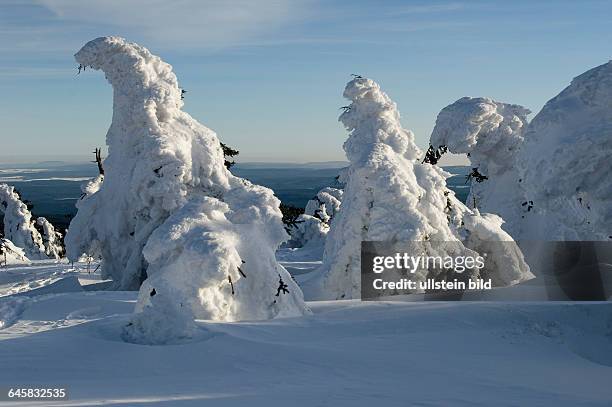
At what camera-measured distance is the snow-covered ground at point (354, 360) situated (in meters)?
6.79

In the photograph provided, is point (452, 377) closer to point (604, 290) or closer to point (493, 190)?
point (604, 290)

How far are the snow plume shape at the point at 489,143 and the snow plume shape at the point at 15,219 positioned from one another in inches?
1471

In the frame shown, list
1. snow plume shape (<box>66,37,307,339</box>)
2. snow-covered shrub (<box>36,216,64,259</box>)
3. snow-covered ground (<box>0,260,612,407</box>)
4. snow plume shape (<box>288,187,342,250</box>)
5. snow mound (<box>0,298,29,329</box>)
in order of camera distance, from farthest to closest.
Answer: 1. snow-covered shrub (<box>36,216,64,259</box>)
2. snow plume shape (<box>288,187,342,250</box>)
3. snow plume shape (<box>66,37,307,339</box>)
4. snow mound (<box>0,298,29,329</box>)
5. snow-covered ground (<box>0,260,612,407</box>)

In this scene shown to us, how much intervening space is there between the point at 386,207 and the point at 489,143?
9336 millimetres

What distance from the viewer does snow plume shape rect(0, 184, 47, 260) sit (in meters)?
48.9

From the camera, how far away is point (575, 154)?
31.1 feet

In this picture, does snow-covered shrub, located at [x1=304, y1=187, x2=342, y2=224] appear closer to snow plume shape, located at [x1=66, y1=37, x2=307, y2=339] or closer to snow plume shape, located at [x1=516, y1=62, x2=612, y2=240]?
snow plume shape, located at [x1=66, y1=37, x2=307, y2=339]

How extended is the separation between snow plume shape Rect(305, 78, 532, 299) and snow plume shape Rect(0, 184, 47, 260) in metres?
35.5

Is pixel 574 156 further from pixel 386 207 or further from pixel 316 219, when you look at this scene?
pixel 316 219

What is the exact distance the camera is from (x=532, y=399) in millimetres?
6984

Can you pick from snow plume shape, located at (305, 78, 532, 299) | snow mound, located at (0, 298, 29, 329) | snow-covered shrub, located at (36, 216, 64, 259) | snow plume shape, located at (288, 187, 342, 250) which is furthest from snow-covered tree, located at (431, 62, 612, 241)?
snow-covered shrub, located at (36, 216, 64, 259)

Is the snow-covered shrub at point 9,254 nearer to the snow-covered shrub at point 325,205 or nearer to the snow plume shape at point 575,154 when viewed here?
the snow-covered shrub at point 325,205

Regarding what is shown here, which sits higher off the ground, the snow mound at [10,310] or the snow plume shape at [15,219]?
the snow plume shape at [15,219]

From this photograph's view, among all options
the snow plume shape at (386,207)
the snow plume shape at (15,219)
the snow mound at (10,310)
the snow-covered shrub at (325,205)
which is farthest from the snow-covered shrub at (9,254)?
the snow plume shape at (386,207)
